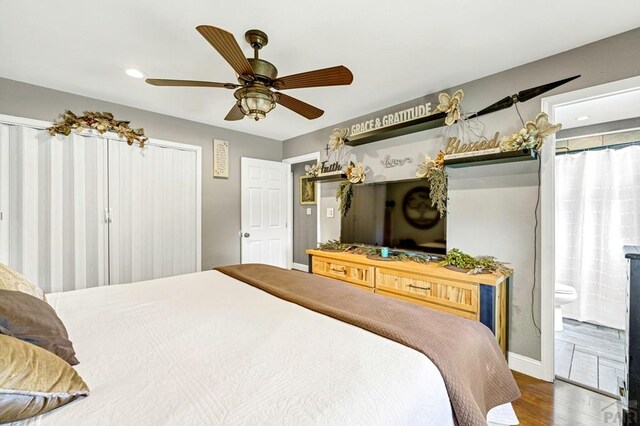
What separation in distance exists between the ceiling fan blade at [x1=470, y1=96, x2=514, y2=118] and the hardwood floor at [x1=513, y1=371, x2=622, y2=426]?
2116mm

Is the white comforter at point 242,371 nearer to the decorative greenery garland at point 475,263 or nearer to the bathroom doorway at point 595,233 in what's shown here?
the decorative greenery garland at point 475,263

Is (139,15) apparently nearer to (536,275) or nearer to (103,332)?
(103,332)

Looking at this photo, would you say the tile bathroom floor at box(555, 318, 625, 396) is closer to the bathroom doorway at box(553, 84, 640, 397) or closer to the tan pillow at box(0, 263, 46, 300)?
the bathroom doorway at box(553, 84, 640, 397)

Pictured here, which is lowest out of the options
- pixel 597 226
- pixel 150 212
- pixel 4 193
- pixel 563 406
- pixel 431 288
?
pixel 563 406

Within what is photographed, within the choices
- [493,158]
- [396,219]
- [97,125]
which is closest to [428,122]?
[493,158]

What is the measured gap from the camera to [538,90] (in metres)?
2.04

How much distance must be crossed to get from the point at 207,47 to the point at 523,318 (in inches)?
124

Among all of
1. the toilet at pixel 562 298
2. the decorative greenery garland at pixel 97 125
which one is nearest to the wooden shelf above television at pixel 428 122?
the toilet at pixel 562 298

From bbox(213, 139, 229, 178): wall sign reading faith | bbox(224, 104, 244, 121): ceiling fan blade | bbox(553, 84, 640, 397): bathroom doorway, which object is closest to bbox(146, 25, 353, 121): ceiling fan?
bbox(224, 104, 244, 121): ceiling fan blade

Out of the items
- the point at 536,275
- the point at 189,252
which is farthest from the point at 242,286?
the point at 536,275

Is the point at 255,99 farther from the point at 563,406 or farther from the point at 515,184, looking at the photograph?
the point at 563,406

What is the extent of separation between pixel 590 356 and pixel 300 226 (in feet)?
12.1

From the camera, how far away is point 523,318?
2201mm

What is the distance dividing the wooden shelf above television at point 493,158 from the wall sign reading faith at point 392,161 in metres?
0.57
